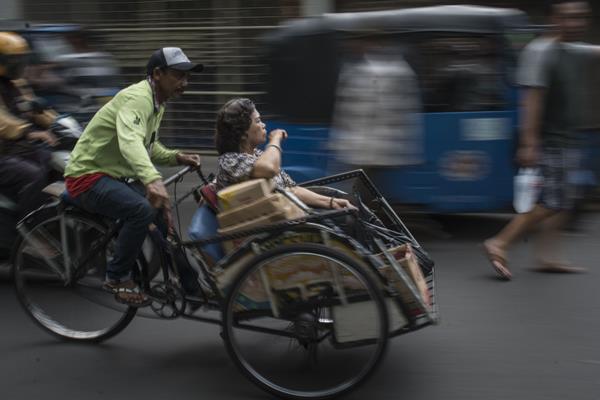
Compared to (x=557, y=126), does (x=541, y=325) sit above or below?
below

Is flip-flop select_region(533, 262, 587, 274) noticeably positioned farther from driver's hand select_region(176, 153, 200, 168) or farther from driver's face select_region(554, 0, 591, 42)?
driver's hand select_region(176, 153, 200, 168)

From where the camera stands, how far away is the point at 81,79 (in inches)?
286

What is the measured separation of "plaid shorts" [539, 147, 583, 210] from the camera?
5227 millimetres

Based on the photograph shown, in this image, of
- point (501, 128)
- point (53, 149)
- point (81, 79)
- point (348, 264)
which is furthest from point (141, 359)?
point (81, 79)

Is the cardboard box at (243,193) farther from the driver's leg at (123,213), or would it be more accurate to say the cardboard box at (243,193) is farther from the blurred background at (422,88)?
the blurred background at (422,88)

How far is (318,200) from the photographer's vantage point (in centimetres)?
411

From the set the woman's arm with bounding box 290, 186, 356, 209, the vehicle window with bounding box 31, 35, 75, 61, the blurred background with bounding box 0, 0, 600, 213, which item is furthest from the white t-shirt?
the vehicle window with bounding box 31, 35, 75, 61

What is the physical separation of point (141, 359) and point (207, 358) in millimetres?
354

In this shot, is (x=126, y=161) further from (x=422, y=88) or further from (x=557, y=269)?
(x=557, y=269)

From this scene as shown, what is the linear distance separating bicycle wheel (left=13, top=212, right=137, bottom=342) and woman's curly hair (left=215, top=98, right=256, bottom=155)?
0.89m

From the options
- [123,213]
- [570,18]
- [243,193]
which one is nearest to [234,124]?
[243,193]

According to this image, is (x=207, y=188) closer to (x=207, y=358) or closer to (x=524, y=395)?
(x=207, y=358)

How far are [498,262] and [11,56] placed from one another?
3558 millimetres

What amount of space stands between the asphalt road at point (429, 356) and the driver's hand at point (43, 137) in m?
1.06
